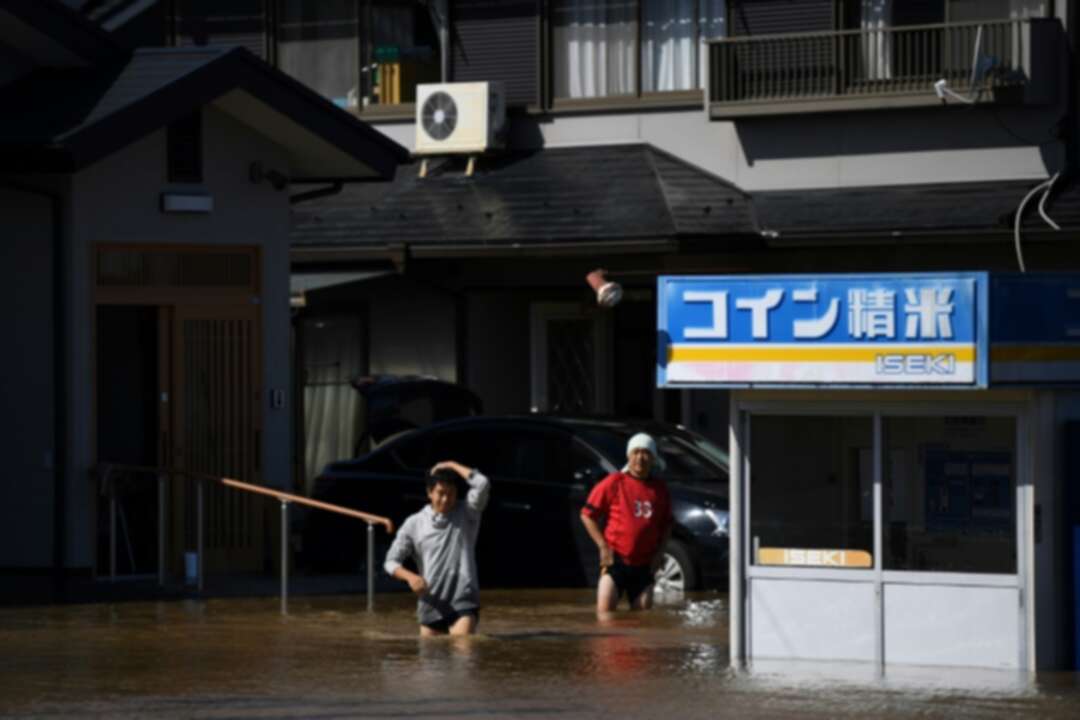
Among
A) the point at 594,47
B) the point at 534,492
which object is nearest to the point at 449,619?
the point at 534,492

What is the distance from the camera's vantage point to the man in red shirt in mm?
17516

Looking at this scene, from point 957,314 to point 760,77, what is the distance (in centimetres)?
1441

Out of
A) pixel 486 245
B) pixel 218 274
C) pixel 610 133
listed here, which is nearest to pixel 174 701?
pixel 218 274

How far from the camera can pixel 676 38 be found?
95.8 feet

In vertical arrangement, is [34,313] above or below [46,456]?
above

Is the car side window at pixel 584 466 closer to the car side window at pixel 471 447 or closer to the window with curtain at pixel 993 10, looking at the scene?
the car side window at pixel 471 447

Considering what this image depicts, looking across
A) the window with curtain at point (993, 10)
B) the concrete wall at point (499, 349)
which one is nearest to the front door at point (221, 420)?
the concrete wall at point (499, 349)

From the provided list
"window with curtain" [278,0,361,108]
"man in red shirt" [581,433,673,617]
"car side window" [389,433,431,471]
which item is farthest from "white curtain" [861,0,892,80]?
"man in red shirt" [581,433,673,617]

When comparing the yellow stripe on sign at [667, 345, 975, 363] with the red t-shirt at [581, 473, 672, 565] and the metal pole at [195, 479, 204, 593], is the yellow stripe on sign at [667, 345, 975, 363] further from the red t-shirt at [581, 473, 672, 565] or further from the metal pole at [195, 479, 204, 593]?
the metal pole at [195, 479, 204, 593]

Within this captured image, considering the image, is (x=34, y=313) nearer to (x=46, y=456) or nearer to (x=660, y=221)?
(x=46, y=456)

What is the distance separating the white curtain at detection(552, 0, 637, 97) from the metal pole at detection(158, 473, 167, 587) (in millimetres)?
10995

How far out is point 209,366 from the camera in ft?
69.0

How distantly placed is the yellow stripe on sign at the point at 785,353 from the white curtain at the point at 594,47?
15041mm

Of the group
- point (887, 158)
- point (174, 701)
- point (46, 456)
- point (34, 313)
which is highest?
point (887, 158)
